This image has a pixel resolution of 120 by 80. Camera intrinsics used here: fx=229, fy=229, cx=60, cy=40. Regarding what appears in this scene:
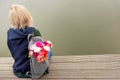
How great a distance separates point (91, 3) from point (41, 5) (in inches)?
31.0

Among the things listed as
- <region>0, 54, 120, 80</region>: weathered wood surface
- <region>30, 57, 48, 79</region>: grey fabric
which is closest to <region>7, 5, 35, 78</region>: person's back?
<region>30, 57, 48, 79</region>: grey fabric

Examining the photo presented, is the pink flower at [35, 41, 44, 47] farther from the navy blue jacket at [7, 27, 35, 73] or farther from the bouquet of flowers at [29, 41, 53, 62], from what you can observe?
the navy blue jacket at [7, 27, 35, 73]

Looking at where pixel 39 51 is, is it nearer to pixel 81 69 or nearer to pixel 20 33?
pixel 20 33

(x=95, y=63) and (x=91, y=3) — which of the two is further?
(x=91, y=3)

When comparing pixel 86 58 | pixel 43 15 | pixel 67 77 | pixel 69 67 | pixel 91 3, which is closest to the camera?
pixel 67 77

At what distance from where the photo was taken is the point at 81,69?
2289 mm

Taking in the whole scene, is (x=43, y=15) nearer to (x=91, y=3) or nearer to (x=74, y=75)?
(x=91, y=3)

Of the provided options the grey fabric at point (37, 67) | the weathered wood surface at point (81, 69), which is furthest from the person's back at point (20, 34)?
→ the weathered wood surface at point (81, 69)

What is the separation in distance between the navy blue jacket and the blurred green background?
138cm

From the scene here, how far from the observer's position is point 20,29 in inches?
89.6

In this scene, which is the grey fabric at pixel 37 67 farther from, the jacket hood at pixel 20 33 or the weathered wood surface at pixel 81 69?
the jacket hood at pixel 20 33

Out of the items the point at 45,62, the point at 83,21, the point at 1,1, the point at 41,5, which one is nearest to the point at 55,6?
the point at 41,5

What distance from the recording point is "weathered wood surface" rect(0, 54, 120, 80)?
2.15 m

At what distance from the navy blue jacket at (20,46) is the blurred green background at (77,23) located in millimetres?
1381
